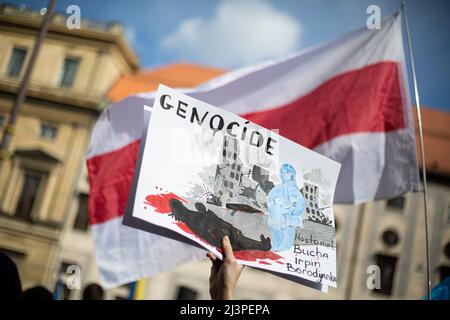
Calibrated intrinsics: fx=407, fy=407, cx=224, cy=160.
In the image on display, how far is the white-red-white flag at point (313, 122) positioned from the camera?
4.29 meters

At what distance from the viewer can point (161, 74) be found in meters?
26.3

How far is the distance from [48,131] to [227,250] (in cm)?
2326

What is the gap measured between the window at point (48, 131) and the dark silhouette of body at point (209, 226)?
22625mm

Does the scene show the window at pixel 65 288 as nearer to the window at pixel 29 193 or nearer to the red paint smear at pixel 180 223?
the red paint smear at pixel 180 223

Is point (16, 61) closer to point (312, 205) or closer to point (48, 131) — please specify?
point (48, 131)

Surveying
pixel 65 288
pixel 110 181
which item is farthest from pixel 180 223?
pixel 65 288

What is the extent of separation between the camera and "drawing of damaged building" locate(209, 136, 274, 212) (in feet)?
6.97

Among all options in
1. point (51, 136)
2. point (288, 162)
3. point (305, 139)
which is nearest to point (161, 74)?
point (51, 136)

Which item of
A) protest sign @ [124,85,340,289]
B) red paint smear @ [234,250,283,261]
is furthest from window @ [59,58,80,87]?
red paint smear @ [234,250,283,261]

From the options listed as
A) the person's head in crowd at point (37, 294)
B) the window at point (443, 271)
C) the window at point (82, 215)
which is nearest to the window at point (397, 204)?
the window at point (443, 271)

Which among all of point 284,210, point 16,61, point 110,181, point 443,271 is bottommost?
point 284,210

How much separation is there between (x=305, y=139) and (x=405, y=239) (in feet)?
58.1

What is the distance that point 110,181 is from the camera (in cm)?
459
